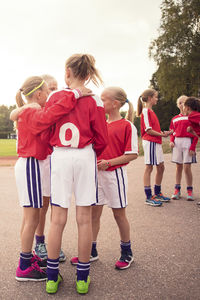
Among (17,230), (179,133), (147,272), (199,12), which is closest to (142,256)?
(147,272)

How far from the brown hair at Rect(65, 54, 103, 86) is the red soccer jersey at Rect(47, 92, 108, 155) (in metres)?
0.23

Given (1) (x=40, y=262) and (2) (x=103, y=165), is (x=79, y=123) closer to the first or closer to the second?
(2) (x=103, y=165)

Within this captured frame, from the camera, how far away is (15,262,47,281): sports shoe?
8.91 ft

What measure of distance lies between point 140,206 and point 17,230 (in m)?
2.16

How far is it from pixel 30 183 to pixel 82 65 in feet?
3.78

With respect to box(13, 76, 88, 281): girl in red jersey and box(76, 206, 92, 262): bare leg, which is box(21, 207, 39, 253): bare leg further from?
box(76, 206, 92, 262): bare leg

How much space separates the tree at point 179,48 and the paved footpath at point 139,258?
85.1ft

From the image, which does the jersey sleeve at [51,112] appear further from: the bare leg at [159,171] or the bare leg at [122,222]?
the bare leg at [159,171]

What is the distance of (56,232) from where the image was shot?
246cm

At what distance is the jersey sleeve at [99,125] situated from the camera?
8.23 feet

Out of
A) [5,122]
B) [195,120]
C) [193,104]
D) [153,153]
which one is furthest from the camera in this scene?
[5,122]

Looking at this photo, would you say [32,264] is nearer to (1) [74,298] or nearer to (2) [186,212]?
(1) [74,298]

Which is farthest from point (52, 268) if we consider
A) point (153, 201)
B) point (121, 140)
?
point (153, 201)

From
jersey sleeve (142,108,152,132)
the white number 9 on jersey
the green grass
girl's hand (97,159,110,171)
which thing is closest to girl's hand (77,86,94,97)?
the white number 9 on jersey
